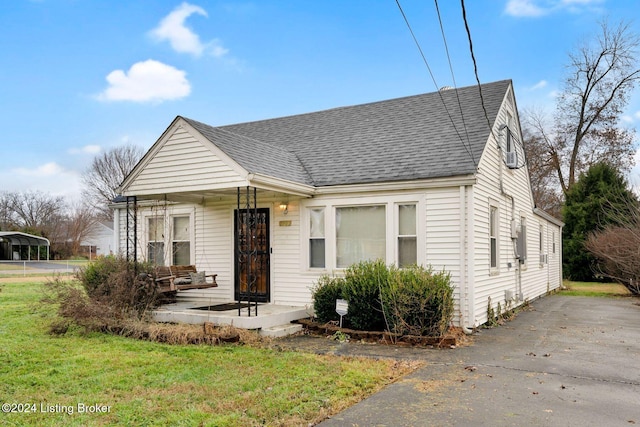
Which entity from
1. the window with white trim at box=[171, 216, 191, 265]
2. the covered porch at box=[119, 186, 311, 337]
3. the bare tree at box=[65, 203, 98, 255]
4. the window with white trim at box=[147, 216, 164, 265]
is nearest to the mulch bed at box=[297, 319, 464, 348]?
the covered porch at box=[119, 186, 311, 337]

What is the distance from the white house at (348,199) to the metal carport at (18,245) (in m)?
37.3

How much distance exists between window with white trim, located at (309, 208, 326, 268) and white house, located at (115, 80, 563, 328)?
0.08ft

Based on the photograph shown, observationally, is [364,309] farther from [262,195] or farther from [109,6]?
[109,6]

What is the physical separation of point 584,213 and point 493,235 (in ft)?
57.3

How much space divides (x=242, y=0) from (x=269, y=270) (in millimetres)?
5856

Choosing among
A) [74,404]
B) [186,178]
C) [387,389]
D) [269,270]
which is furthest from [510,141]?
[74,404]

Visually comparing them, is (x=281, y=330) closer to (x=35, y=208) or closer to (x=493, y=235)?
(x=493, y=235)

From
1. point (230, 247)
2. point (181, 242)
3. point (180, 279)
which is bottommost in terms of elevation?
point (180, 279)

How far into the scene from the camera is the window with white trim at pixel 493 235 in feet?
35.4

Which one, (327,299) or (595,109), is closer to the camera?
(327,299)

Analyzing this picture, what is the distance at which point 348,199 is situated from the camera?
408 inches

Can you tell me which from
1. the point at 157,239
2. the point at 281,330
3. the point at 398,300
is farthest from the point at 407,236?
the point at 157,239

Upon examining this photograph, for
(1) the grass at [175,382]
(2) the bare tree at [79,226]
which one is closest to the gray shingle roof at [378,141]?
(1) the grass at [175,382]

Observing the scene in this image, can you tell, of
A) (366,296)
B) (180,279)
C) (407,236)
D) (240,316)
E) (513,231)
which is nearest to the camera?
(366,296)
